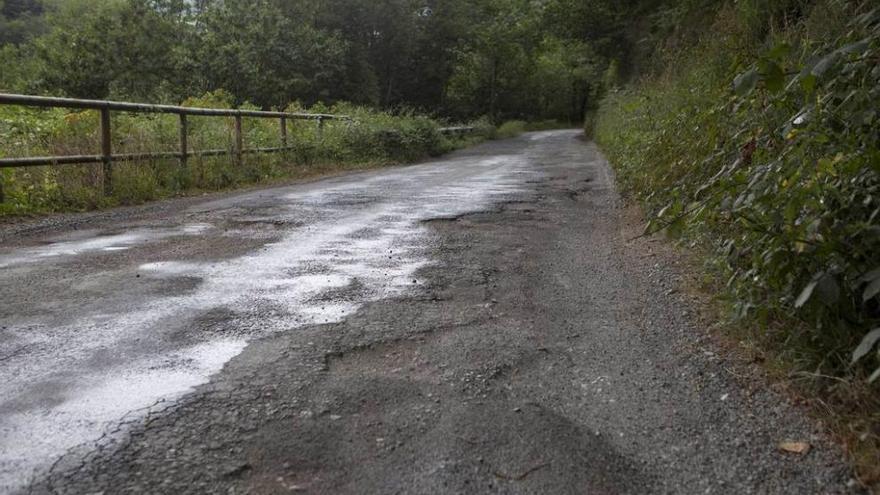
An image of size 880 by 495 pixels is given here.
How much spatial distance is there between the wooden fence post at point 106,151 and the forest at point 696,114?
1.16ft

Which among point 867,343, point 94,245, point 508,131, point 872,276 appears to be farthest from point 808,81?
point 508,131

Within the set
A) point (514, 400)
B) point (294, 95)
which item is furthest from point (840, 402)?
point (294, 95)

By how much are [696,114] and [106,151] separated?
7043 millimetres

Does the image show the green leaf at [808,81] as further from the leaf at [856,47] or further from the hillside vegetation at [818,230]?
the leaf at [856,47]

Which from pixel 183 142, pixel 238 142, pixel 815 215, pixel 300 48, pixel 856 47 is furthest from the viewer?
pixel 300 48

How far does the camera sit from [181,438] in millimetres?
2574

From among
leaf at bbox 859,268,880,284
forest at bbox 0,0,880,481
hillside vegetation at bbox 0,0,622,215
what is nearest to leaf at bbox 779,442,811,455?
forest at bbox 0,0,880,481

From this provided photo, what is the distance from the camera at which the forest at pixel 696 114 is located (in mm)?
2920

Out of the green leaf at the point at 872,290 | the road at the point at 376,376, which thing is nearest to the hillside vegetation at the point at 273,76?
the road at the point at 376,376

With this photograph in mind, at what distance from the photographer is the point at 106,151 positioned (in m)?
9.08

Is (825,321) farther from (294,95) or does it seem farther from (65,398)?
(294,95)

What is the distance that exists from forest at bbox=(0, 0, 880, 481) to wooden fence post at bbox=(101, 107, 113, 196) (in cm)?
35

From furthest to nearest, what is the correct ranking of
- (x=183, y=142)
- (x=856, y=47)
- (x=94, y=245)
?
(x=183, y=142) < (x=94, y=245) < (x=856, y=47)

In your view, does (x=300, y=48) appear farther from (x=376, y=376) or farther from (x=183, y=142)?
(x=376, y=376)
